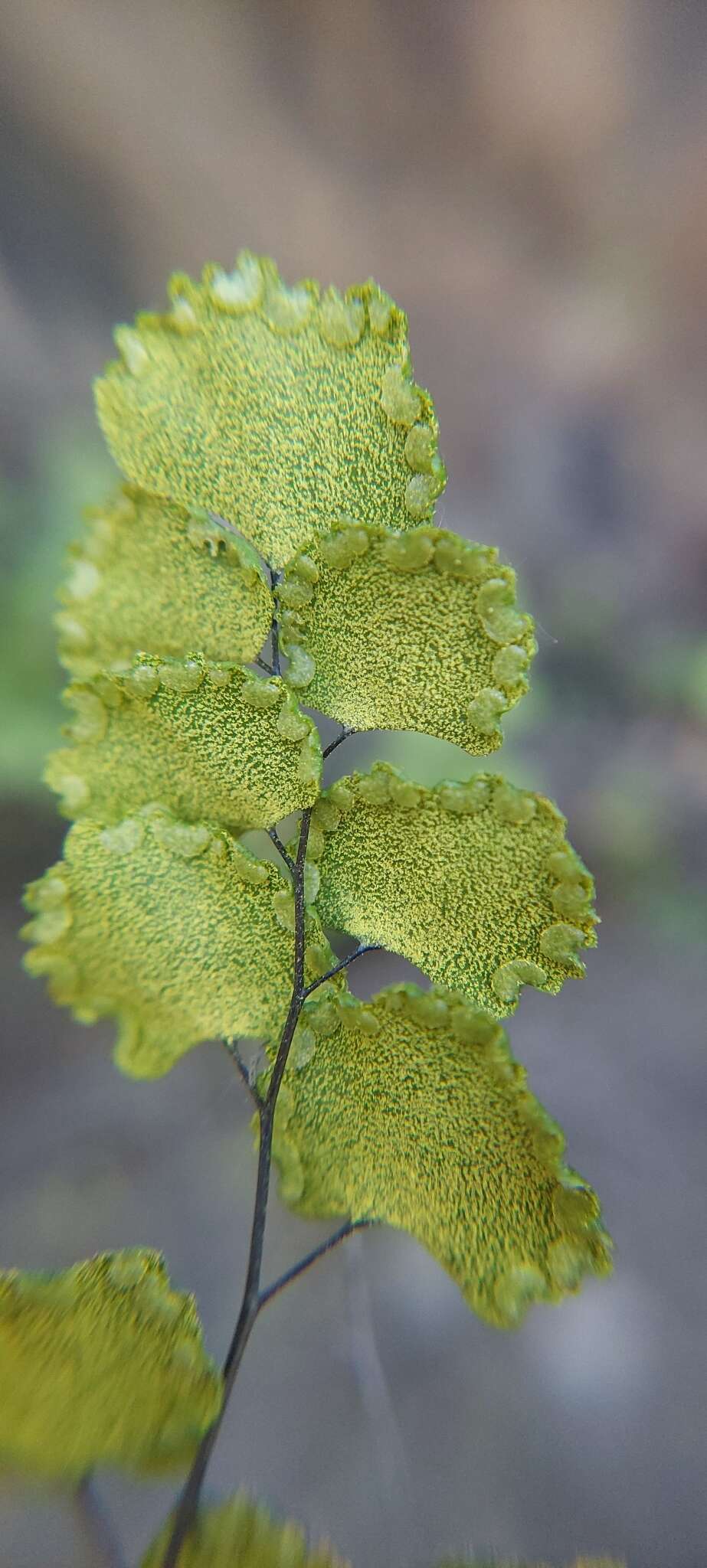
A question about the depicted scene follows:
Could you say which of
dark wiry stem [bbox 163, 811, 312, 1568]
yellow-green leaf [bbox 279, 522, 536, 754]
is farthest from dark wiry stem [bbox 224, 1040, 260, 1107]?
yellow-green leaf [bbox 279, 522, 536, 754]

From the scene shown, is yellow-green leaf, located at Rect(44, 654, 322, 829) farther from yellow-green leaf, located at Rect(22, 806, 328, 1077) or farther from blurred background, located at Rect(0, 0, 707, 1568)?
blurred background, located at Rect(0, 0, 707, 1568)

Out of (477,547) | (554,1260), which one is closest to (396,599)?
(477,547)

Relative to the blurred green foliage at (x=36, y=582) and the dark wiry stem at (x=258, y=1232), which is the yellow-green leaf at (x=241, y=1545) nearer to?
the dark wiry stem at (x=258, y=1232)

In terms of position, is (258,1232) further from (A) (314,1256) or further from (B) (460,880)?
(B) (460,880)

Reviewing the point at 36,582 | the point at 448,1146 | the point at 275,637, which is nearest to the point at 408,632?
the point at 275,637

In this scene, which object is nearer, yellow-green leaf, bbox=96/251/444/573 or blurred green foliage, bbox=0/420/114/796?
yellow-green leaf, bbox=96/251/444/573
